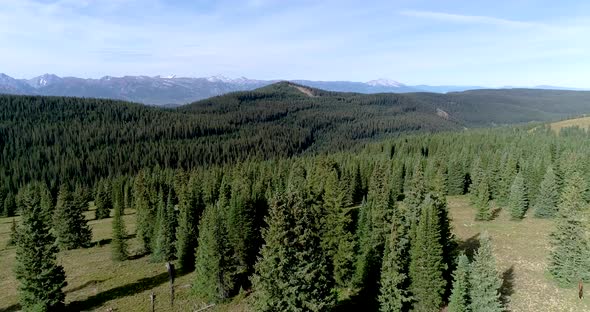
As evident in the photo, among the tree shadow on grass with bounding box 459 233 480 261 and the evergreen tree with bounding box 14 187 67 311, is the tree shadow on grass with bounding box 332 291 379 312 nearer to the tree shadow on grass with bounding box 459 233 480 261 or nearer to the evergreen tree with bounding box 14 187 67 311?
the tree shadow on grass with bounding box 459 233 480 261

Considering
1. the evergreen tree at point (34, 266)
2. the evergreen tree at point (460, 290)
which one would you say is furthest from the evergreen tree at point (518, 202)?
the evergreen tree at point (34, 266)

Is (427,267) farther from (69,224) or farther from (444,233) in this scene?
(69,224)

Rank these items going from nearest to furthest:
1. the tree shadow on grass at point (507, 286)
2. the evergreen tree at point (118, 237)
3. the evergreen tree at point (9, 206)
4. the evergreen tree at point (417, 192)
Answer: the tree shadow on grass at point (507, 286)
the evergreen tree at point (417, 192)
the evergreen tree at point (118, 237)
the evergreen tree at point (9, 206)

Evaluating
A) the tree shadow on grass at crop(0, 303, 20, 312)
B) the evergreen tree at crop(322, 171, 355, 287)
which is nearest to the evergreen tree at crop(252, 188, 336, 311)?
the evergreen tree at crop(322, 171, 355, 287)

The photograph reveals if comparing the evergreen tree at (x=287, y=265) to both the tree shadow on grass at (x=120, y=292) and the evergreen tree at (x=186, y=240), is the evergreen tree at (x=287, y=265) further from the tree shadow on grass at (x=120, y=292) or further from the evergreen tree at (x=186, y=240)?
the evergreen tree at (x=186, y=240)

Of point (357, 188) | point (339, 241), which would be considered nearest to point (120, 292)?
point (339, 241)
